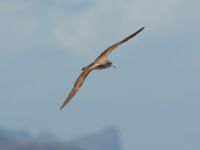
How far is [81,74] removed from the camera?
8294 centimetres

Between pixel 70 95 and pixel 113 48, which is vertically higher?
pixel 113 48

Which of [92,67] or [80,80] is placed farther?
[92,67]

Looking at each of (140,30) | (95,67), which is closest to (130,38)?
(140,30)

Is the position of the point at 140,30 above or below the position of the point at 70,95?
above

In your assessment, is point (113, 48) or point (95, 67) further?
point (113, 48)

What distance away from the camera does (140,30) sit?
287 ft

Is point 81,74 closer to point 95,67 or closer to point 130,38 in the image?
point 95,67

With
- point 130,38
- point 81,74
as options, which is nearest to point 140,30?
point 130,38

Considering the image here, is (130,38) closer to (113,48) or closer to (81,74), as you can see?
(113,48)

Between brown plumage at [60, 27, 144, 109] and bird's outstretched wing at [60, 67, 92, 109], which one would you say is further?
brown plumage at [60, 27, 144, 109]

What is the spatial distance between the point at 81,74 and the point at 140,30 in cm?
819

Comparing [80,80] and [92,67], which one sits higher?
[92,67]

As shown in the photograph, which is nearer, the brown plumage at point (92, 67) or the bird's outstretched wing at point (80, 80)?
the bird's outstretched wing at point (80, 80)

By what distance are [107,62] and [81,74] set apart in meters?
2.59
